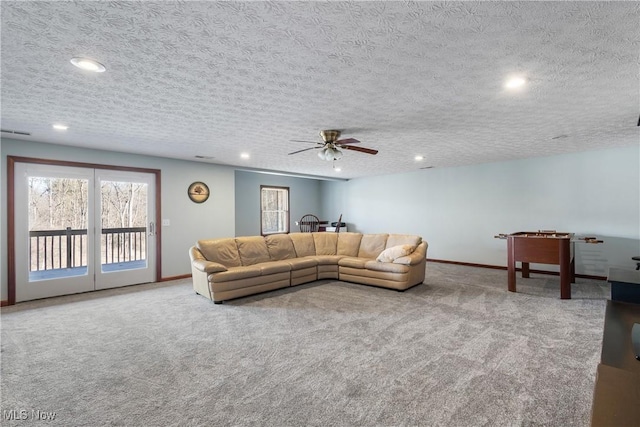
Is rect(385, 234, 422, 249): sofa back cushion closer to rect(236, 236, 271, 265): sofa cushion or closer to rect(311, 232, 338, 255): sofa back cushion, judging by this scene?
rect(311, 232, 338, 255): sofa back cushion

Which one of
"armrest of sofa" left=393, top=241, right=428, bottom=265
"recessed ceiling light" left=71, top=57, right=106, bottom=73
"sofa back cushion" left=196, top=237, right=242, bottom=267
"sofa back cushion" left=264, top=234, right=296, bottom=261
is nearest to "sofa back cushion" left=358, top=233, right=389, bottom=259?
"armrest of sofa" left=393, top=241, right=428, bottom=265

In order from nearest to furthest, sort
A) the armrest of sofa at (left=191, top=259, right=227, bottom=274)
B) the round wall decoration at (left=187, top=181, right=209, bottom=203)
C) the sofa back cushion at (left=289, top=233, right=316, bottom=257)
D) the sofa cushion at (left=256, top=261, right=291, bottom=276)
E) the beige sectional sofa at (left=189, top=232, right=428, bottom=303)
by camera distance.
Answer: the armrest of sofa at (left=191, top=259, right=227, bottom=274)
the beige sectional sofa at (left=189, top=232, right=428, bottom=303)
the sofa cushion at (left=256, top=261, right=291, bottom=276)
the sofa back cushion at (left=289, top=233, right=316, bottom=257)
the round wall decoration at (left=187, top=181, right=209, bottom=203)

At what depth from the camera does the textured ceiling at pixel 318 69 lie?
1734 mm

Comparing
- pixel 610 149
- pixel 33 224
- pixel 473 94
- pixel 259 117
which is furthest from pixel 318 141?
pixel 610 149

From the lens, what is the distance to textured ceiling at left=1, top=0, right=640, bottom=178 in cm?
173

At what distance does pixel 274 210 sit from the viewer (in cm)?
970

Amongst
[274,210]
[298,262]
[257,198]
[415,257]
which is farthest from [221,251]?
[274,210]

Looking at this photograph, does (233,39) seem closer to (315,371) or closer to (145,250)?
(315,371)

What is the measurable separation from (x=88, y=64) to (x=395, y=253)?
4.46 m

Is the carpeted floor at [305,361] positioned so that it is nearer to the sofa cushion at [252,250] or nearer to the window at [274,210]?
the sofa cushion at [252,250]

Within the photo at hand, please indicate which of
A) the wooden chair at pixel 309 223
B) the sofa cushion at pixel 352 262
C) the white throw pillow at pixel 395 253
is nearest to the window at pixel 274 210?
the wooden chair at pixel 309 223

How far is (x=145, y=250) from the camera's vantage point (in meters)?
5.77

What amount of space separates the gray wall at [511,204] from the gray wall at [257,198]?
172 centimetres

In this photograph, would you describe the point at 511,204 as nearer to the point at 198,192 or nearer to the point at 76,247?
the point at 198,192
